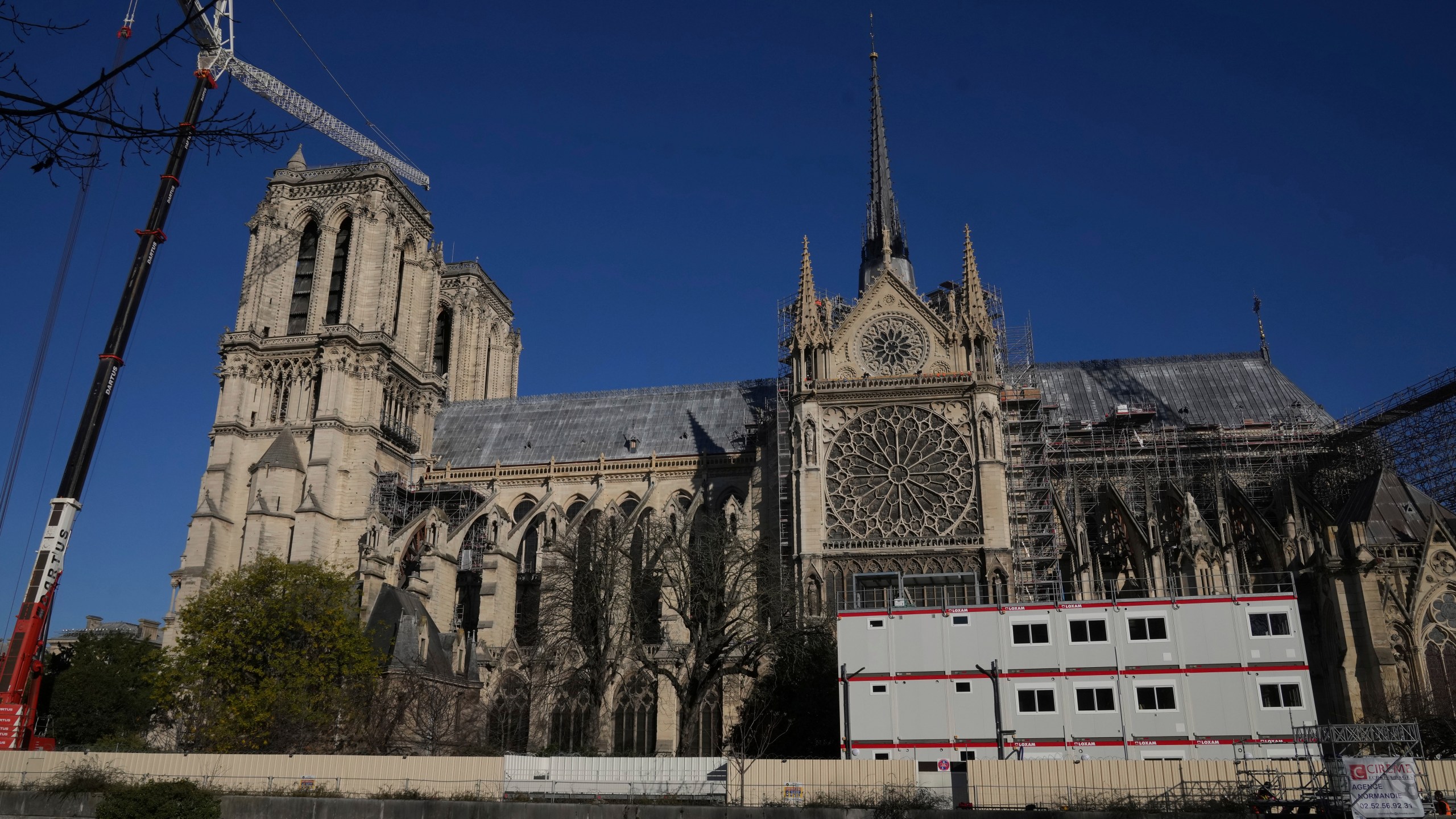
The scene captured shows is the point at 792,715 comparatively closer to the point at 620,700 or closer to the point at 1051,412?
the point at 620,700

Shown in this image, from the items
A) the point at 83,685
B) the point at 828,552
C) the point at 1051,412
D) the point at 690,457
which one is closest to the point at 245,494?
the point at 83,685

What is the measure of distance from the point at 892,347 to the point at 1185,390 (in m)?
16.0

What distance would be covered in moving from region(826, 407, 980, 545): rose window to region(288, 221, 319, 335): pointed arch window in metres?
26.9

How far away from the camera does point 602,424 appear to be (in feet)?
180

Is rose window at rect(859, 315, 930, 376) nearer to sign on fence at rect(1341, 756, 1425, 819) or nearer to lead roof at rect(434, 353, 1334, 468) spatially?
lead roof at rect(434, 353, 1334, 468)

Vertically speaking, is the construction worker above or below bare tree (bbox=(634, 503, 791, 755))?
below

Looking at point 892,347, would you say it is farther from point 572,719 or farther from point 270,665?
point 270,665

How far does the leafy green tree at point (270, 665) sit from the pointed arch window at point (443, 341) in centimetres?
2700

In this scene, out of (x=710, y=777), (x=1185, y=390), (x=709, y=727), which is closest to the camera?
(x=710, y=777)

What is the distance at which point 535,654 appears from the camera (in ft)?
126

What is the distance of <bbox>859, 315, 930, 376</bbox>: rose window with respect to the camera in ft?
134

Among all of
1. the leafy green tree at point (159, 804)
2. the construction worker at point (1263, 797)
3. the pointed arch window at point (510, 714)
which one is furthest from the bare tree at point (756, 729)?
the leafy green tree at point (159, 804)

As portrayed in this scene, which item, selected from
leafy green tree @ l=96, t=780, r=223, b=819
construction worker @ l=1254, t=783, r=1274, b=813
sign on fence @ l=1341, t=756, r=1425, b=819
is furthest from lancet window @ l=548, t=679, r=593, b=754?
sign on fence @ l=1341, t=756, r=1425, b=819

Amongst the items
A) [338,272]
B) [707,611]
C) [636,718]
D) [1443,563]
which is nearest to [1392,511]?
[1443,563]
